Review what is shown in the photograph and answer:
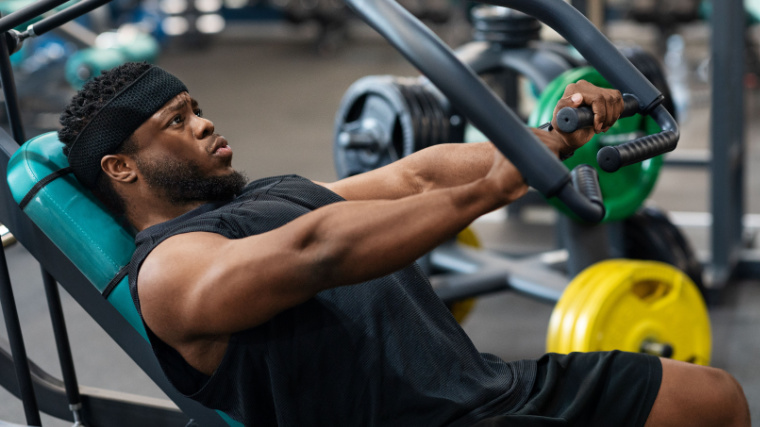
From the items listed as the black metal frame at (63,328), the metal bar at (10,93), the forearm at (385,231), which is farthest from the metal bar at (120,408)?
the forearm at (385,231)

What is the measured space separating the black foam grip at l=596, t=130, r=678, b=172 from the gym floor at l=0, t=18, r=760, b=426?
49.6 inches

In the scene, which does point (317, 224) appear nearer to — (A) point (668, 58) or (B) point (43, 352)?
(B) point (43, 352)

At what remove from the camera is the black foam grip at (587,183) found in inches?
40.1

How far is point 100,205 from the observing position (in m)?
1.47

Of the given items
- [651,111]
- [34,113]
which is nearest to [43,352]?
[651,111]

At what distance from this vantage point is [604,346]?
2059mm

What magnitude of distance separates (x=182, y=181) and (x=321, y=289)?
41 cm

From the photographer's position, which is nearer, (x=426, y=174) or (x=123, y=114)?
(x=123, y=114)

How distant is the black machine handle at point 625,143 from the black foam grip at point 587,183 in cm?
3

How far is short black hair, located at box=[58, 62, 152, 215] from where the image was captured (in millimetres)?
1367

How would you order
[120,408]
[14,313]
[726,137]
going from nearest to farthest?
[14,313] → [120,408] → [726,137]

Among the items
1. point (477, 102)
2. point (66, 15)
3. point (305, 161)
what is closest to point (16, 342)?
point (66, 15)

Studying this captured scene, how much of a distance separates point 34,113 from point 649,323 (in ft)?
15.8

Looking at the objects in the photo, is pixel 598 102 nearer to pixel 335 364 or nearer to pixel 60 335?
pixel 335 364
